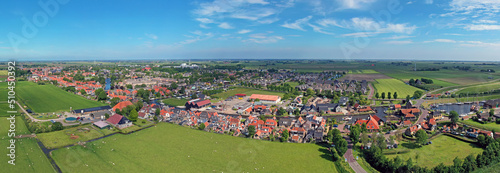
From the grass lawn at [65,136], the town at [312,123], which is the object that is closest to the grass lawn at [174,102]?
the town at [312,123]

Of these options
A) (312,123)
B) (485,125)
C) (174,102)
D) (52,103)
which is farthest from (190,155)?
(52,103)

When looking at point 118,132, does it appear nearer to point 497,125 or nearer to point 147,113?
point 147,113

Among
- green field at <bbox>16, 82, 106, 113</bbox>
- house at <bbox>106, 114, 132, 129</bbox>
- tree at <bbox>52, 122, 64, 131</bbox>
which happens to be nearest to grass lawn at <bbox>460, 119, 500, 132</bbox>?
house at <bbox>106, 114, 132, 129</bbox>

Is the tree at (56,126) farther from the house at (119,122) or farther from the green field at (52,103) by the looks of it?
the green field at (52,103)

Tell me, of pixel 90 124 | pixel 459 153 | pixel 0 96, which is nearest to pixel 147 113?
pixel 90 124

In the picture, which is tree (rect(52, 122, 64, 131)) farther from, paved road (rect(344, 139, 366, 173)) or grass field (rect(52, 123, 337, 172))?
paved road (rect(344, 139, 366, 173))
